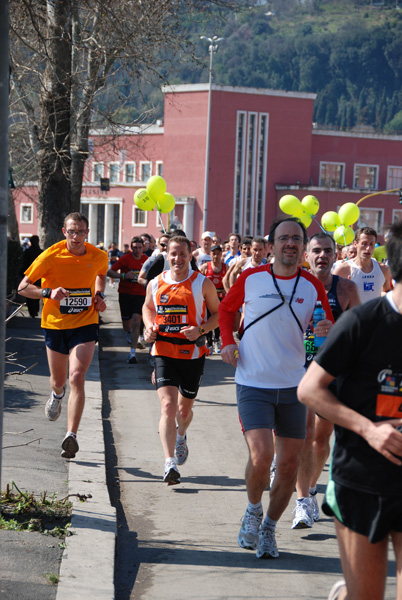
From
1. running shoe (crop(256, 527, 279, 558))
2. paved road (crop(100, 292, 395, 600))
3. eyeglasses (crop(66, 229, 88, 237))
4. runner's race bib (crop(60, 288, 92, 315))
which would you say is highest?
eyeglasses (crop(66, 229, 88, 237))

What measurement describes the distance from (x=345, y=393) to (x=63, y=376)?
16.2ft

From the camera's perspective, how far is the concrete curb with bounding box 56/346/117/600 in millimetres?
4734

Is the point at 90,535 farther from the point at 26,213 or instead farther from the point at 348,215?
the point at 26,213

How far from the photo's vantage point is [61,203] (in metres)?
17.8

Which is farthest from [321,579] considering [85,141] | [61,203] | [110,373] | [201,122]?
[201,122]

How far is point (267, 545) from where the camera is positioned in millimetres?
5574

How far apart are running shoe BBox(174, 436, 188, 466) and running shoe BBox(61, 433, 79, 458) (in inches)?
33.4

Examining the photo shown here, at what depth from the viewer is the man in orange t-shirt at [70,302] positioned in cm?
780

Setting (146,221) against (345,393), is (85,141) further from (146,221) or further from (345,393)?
(146,221)

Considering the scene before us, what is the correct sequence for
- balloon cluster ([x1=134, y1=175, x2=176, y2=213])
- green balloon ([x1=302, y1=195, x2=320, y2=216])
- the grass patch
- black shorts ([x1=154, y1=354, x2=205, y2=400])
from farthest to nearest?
green balloon ([x1=302, y1=195, x2=320, y2=216]), balloon cluster ([x1=134, y1=175, x2=176, y2=213]), black shorts ([x1=154, y1=354, x2=205, y2=400]), the grass patch

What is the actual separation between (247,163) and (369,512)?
78.3m

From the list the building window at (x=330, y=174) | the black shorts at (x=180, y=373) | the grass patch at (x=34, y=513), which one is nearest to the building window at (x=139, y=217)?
the building window at (x=330, y=174)

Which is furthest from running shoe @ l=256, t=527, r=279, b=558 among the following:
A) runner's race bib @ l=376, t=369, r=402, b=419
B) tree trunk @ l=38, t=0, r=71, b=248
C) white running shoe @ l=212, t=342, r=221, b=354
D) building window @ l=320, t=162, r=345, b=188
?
building window @ l=320, t=162, r=345, b=188

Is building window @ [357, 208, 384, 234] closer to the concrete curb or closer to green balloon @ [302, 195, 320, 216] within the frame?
green balloon @ [302, 195, 320, 216]
